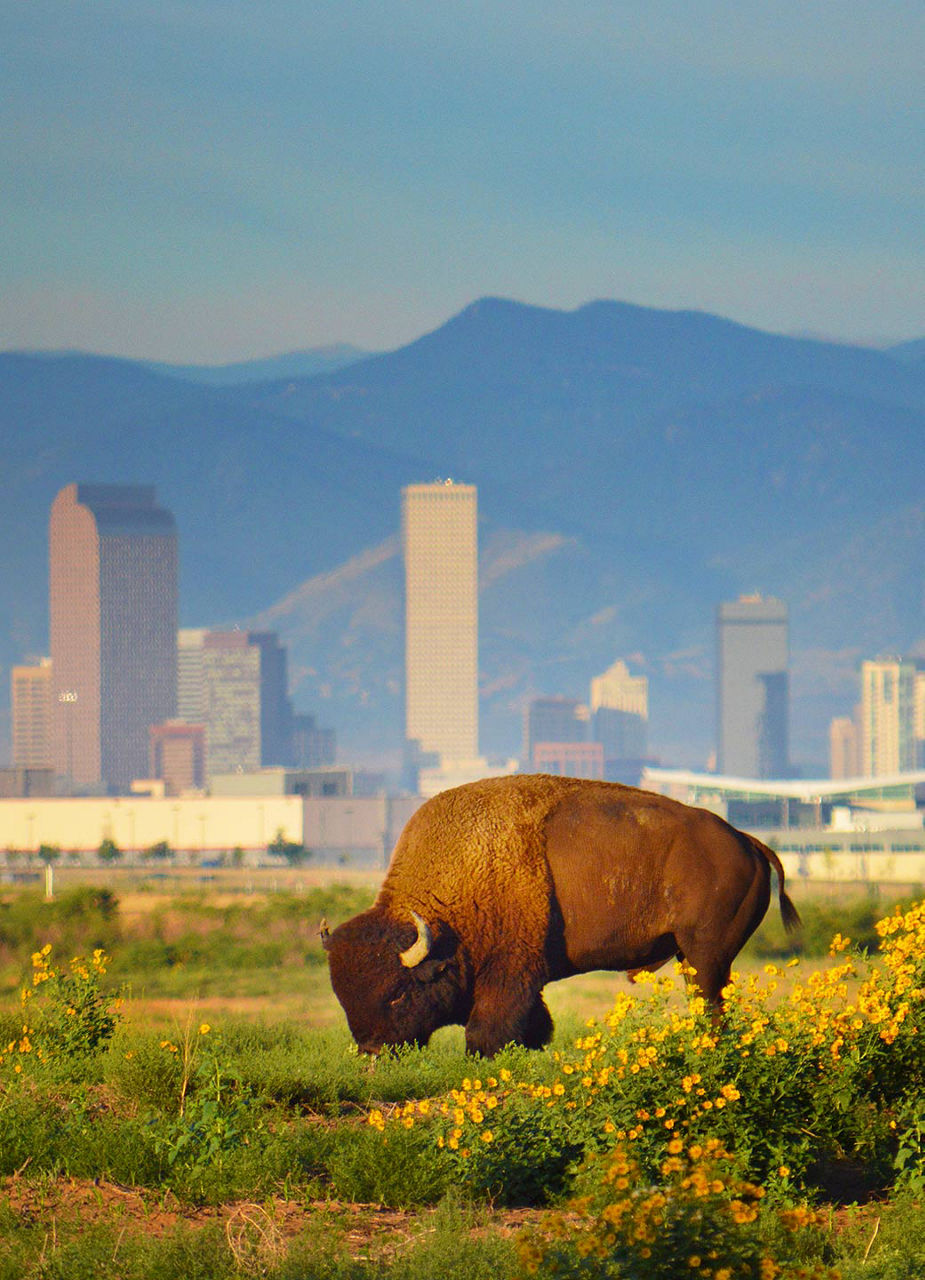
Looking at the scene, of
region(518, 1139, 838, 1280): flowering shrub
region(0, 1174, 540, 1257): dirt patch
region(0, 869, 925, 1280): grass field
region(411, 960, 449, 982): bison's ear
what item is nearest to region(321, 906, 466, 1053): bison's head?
region(411, 960, 449, 982): bison's ear

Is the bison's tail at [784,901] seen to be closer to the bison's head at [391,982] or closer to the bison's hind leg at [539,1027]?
the bison's hind leg at [539,1027]

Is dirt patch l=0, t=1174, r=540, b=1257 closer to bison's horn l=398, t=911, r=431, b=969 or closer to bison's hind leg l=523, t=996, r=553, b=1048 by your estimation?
bison's horn l=398, t=911, r=431, b=969

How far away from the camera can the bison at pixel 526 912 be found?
14766 millimetres

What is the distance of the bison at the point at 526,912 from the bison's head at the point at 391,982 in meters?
0.01

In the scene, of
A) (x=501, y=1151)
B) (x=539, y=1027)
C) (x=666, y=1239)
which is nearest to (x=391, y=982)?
(x=539, y=1027)

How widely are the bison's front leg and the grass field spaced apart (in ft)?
0.98

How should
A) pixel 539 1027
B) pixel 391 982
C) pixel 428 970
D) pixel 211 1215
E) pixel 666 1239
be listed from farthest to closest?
pixel 539 1027 < pixel 391 982 < pixel 428 970 < pixel 211 1215 < pixel 666 1239

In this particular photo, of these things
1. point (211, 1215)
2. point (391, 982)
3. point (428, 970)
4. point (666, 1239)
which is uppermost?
A: point (428, 970)

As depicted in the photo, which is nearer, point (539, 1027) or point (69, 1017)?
point (69, 1017)

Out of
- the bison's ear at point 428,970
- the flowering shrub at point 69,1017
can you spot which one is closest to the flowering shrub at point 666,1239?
the bison's ear at point 428,970

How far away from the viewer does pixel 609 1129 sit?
1062cm

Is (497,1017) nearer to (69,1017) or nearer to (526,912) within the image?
(526,912)

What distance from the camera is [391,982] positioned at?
14719mm

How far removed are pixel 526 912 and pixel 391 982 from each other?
3.80 ft
